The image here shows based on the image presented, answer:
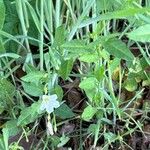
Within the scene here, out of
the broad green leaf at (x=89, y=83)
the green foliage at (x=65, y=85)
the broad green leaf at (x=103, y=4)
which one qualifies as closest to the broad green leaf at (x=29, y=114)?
the green foliage at (x=65, y=85)

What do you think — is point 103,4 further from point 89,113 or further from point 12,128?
point 12,128

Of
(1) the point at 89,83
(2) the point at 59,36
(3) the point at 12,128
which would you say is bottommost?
(3) the point at 12,128

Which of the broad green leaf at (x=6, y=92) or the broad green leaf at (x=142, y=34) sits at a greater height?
the broad green leaf at (x=142, y=34)

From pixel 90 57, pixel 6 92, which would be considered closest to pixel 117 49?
pixel 90 57

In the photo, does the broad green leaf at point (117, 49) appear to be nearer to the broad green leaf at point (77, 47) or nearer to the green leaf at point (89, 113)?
the broad green leaf at point (77, 47)

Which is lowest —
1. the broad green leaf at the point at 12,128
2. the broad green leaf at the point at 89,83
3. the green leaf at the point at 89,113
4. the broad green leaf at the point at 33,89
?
the broad green leaf at the point at 12,128

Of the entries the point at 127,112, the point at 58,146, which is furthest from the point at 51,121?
the point at 127,112

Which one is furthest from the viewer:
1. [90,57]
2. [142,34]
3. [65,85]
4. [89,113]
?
[65,85]
